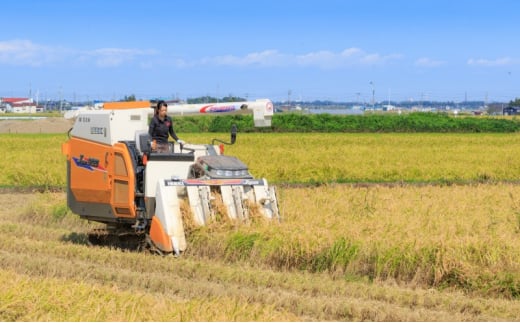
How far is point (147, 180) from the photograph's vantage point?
12.2 m

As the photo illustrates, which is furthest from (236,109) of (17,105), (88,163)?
(17,105)

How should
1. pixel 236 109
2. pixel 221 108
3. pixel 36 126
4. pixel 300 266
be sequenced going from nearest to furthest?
pixel 300 266 < pixel 236 109 < pixel 221 108 < pixel 36 126

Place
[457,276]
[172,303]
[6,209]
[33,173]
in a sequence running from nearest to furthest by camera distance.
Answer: [172,303]
[457,276]
[6,209]
[33,173]

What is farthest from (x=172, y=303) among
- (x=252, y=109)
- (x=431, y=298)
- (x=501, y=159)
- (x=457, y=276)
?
(x=501, y=159)

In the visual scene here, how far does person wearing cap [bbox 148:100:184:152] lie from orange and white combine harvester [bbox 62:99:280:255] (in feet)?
0.56

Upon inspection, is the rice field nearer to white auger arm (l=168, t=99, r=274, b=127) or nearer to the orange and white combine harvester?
the orange and white combine harvester

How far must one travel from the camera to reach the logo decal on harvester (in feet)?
42.4

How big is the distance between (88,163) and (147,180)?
1480 millimetres

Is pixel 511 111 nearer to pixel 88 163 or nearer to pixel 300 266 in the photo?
pixel 88 163

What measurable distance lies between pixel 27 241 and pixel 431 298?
22.0 feet

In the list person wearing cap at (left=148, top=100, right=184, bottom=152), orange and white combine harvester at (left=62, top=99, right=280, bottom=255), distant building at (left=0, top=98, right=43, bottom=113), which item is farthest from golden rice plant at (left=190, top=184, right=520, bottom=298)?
distant building at (left=0, top=98, right=43, bottom=113)

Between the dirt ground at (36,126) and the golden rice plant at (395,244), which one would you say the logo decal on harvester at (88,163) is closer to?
the golden rice plant at (395,244)

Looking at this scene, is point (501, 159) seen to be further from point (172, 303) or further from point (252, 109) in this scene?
point (172, 303)

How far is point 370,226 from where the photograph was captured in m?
11.8
